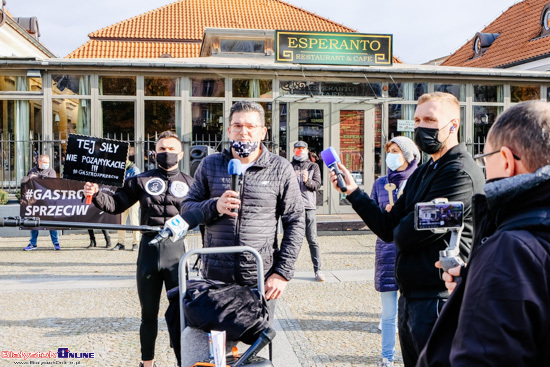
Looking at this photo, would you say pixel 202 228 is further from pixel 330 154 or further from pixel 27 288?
pixel 27 288

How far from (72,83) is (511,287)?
47.7 feet

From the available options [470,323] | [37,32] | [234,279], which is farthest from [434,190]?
[37,32]

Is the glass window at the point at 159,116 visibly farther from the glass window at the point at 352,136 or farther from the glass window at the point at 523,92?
the glass window at the point at 523,92

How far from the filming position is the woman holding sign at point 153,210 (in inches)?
172

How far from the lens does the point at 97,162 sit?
16.6ft

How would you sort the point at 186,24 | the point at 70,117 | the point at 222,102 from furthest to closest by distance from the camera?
the point at 186,24, the point at 222,102, the point at 70,117

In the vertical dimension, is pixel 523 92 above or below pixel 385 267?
above

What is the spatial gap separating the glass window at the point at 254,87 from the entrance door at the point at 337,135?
2.64 ft

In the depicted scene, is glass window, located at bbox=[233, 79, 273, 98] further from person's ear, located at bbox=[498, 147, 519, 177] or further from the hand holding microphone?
person's ear, located at bbox=[498, 147, 519, 177]

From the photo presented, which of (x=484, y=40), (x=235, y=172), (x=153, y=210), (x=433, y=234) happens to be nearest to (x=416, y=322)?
(x=433, y=234)

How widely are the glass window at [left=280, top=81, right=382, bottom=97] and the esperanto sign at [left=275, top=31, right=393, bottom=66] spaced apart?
0.58 meters

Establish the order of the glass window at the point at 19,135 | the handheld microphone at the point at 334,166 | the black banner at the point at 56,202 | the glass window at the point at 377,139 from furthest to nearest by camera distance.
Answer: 1. the glass window at the point at 377,139
2. the glass window at the point at 19,135
3. the black banner at the point at 56,202
4. the handheld microphone at the point at 334,166

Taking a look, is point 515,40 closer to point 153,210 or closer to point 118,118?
point 118,118

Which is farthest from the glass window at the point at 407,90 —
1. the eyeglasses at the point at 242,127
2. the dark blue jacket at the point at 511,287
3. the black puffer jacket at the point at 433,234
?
the dark blue jacket at the point at 511,287
